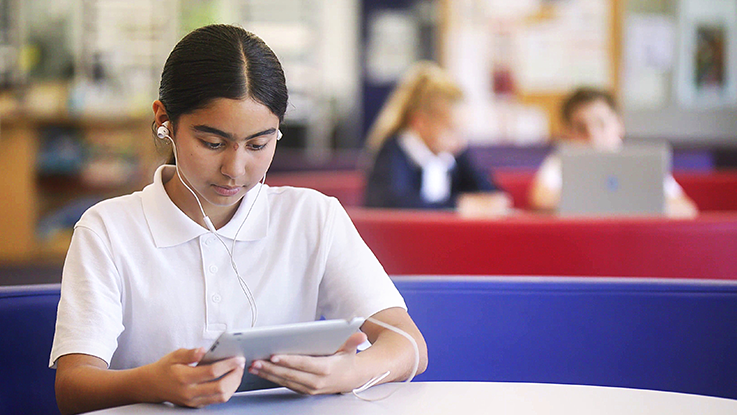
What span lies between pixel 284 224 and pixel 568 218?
1.09m

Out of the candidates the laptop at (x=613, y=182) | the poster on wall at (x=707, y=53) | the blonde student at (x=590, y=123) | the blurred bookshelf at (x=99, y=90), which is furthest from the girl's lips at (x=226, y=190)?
the poster on wall at (x=707, y=53)

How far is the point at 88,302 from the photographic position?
122 centimetres

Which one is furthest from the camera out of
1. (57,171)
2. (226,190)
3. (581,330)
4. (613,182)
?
(57,171)

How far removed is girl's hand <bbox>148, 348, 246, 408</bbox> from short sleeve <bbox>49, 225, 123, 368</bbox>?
0.19 m

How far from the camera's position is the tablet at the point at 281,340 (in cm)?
97

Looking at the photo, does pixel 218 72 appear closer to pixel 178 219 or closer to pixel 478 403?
pixel 178 219

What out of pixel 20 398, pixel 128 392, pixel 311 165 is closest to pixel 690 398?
pixel 128 392

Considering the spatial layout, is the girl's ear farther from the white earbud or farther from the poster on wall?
the poster on wall

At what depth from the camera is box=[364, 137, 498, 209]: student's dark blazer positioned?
11.9 ft

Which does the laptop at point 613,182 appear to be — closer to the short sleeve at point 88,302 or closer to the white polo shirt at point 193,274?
the white polo shirt at point 193,274

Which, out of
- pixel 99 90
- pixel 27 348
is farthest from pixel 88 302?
pixel 99 90

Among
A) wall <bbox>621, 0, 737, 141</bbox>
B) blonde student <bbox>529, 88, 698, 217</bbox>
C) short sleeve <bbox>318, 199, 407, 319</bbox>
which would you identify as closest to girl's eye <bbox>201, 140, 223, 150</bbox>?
short sleeve <bbox>318, 199, 407, 319</bbox>

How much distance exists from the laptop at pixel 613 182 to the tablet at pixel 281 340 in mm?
2043

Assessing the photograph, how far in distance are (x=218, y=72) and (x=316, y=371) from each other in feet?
1.60
